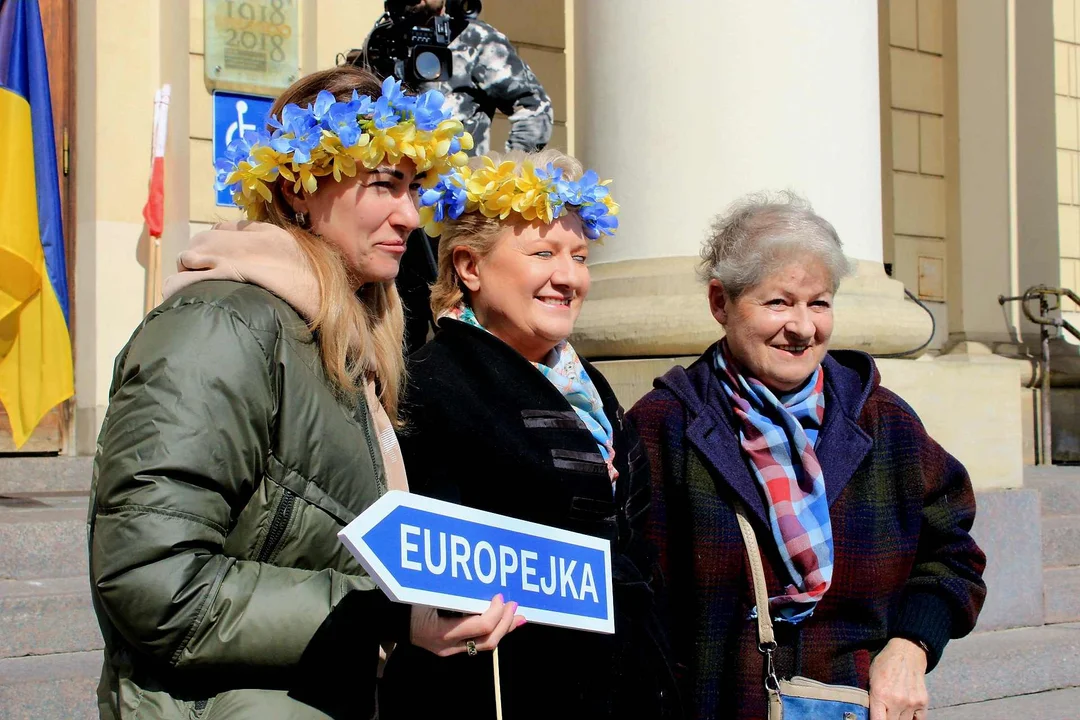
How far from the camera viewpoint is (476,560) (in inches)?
62.6

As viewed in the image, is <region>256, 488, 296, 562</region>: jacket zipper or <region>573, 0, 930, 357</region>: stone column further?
<region>573, 0, 930, 357</region>: stone column

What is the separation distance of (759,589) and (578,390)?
50 cm

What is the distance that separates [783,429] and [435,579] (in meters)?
1.08

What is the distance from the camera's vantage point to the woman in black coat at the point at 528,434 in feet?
6.89

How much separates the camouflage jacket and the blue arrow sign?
118 inches

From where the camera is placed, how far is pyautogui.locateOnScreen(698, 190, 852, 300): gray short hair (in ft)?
7.98

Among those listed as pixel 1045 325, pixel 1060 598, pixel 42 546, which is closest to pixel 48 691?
pixel 42 546

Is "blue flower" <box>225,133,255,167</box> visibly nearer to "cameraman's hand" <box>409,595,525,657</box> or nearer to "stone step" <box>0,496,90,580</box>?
"cameraman's hand" <box>409,595,525,657</box>

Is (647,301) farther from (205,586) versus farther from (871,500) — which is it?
(205,586)

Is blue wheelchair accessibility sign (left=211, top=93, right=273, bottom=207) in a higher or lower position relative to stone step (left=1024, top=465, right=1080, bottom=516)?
higher

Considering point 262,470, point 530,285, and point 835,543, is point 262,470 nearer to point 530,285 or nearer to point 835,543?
point 530,285

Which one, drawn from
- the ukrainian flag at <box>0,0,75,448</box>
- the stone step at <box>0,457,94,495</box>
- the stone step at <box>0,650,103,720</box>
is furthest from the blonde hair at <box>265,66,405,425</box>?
the stone step at <box>0,457,94,495</box>

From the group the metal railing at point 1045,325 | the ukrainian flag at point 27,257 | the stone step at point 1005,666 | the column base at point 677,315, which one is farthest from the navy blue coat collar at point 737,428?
the metal railing at point 1045,325

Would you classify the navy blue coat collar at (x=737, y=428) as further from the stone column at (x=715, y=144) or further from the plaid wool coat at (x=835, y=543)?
the stone column at (x=715, y=144)
